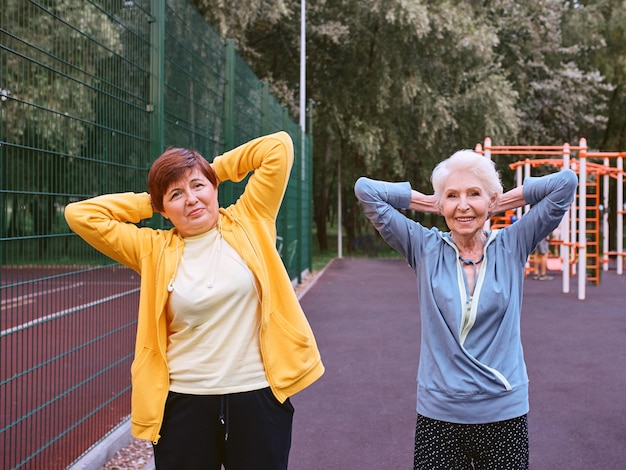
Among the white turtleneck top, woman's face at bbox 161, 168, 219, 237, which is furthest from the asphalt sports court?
woman's face at bbox 161, 168, 219, 237

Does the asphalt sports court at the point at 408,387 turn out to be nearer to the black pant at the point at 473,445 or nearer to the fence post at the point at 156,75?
the black pant at the point at 473,445

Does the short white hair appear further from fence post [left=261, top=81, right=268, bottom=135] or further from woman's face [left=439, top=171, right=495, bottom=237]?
fence post [left=261, top=81, right=268, bottom=135]

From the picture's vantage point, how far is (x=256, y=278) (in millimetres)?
2498

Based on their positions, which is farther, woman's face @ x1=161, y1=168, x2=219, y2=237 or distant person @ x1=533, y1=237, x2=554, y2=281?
distant person @ x1=533, y1=237, x2=554, y2=281

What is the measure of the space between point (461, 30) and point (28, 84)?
1778cm

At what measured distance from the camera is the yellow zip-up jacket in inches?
96.0

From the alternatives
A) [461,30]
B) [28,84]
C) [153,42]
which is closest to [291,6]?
[461,30]

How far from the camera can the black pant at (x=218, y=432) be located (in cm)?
242

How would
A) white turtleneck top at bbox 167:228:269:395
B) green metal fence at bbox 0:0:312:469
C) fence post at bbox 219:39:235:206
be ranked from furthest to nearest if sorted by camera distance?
fence post at bbox 219:39:235:206 < green metal fence at bbox 0:0:312:469 < white turtleneck top at bbox 167:228:269:395

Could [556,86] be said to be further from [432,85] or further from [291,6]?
[291,6]

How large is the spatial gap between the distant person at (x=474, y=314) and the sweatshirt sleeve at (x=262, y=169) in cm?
29

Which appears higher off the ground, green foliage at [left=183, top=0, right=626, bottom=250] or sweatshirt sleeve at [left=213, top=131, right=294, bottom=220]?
green foliage at [left=183, top=0, right=626, bottom=250]

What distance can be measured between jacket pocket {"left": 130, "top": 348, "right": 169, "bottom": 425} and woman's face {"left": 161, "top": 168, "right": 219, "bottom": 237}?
42cm

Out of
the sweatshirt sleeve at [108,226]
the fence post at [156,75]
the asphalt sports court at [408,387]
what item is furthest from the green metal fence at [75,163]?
the asphalt sports court at [408,387]
